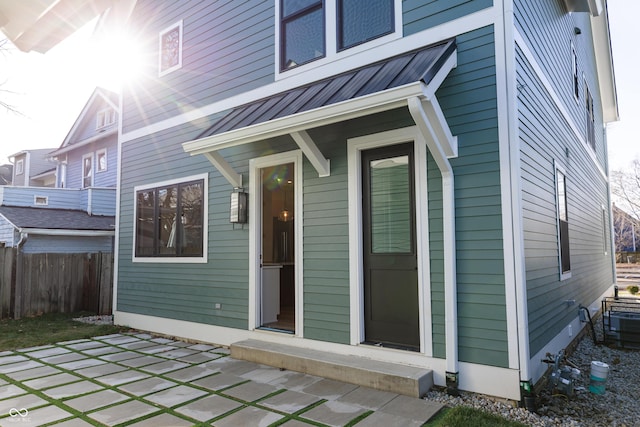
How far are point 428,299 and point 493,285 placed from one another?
59 centimetres

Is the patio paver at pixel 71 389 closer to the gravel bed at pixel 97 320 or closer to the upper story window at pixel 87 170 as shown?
the gravel bed at pixel 97 320

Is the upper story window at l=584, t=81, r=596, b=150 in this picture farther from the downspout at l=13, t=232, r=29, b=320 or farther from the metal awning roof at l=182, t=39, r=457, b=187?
the downspout at l=13, t=232, r=29, b=320

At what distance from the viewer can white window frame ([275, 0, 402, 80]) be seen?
4.18m

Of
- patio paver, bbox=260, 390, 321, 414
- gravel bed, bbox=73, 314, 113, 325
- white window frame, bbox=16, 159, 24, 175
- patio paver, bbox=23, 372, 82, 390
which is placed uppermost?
white window frame, bbox=16, 159, 24, 175

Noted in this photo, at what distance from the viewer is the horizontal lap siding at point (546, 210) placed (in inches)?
147

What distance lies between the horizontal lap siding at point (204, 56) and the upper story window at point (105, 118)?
360 inches

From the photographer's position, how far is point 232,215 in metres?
5.38

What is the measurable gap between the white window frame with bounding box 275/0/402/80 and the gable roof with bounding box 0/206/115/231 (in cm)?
945

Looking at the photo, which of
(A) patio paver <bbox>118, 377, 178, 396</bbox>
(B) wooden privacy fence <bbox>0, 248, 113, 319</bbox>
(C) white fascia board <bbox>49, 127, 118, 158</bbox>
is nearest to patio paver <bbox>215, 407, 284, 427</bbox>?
(A) patio paver <bbox>118, 377, 178, 396</bbox>

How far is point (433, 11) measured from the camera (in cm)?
395

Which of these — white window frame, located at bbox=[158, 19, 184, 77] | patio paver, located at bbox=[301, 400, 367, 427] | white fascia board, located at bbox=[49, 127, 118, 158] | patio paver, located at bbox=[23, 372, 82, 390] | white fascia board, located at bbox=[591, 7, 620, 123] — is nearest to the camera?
patio paver, located at bbox=[301, 400, 367, 427]

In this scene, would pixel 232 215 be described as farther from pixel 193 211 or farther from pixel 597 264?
pixel 597 264

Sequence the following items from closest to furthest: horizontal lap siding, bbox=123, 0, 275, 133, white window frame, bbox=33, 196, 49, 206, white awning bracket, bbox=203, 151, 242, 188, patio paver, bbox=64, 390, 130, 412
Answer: patio paver, bbox=64, 390, 130, 412 → white awning bracket, bbox=203, 151, 242, 188 → horizontal lap siding, bbox=123, 0, 275, 133 → white window frame, bbox=33, 196, 49, 206

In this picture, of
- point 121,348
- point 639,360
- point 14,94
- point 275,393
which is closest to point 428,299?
point 275,393
